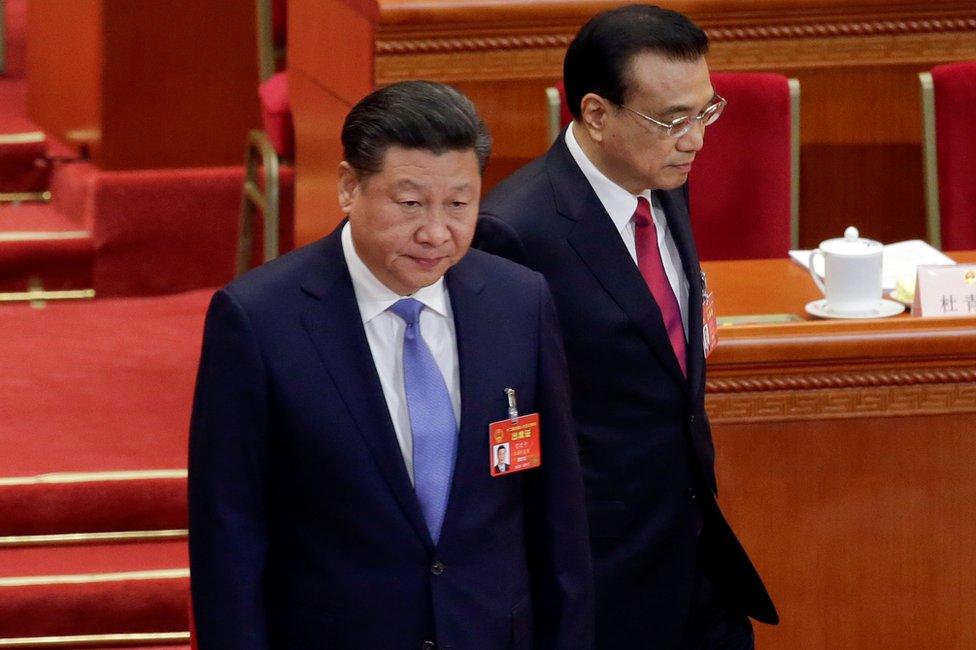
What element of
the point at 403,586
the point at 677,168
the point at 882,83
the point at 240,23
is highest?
the point at 240,23

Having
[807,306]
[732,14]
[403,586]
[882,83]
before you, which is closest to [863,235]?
[882,83]

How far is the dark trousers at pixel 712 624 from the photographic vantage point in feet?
5.53

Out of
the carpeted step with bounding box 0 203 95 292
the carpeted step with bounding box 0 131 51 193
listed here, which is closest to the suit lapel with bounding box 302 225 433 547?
the carpeted step with bounding box 0 203 95 292

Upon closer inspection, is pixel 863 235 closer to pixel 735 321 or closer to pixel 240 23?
pixel 735 321

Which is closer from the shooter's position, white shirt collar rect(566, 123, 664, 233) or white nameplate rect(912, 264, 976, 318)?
white shirt collar rect(566, 123, 664, 233)

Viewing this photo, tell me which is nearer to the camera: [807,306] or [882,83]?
[807,306]

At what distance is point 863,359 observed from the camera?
1.91 meters

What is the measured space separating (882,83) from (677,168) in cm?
133

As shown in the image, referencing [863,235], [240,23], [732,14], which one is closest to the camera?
[732,14]

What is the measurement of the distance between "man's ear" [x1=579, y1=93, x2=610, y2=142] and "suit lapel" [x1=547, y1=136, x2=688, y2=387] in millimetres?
54

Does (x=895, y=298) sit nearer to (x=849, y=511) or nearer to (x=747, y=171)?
(x=849, y=511)

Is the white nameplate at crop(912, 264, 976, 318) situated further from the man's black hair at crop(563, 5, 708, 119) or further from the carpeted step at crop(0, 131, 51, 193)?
the carpeted step at crop(0, 131, 51, 193)

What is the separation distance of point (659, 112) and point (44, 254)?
7.00ft

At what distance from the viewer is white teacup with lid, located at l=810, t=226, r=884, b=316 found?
2008 millimetres
